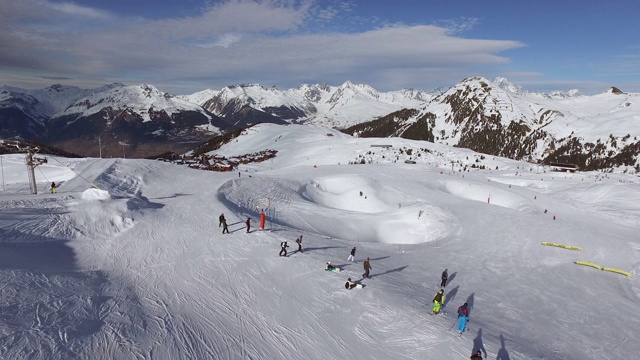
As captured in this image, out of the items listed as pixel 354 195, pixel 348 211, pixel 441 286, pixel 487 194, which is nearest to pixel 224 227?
pixel 441 286

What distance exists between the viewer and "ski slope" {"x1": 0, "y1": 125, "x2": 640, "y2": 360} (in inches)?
658

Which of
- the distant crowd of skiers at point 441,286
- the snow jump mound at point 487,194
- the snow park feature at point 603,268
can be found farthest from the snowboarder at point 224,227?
the snow jump mound at point 487,194

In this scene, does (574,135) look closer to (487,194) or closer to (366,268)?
(487,194)

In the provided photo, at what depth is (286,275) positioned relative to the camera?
22.9m

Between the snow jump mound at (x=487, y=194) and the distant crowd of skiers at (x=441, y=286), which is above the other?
the snow jump mound at (x=487, y=194)

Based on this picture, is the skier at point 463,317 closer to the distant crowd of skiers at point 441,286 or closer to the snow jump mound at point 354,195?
the distant crowd of skiers at point 441,286

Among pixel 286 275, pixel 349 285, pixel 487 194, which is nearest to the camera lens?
pixel 349 285

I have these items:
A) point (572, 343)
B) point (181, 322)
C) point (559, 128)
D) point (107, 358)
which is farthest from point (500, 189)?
point (559, 128)

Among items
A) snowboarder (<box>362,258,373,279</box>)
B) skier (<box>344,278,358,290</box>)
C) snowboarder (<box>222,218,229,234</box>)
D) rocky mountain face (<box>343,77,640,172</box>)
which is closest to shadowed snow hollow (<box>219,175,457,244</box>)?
snowboarder (<box>222,218,229,234</box>)

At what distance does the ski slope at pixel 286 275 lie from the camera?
16703 mm

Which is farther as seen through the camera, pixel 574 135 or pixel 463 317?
pixel 574 135

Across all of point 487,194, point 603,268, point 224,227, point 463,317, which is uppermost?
point 487,194

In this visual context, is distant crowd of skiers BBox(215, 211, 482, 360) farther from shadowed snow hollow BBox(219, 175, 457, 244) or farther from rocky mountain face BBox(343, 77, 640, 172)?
rocky mountain face BBox(343, 77, 640, 172)

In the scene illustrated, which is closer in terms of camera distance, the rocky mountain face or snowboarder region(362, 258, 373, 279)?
snowboarder region(362, 258, 373, 279)
